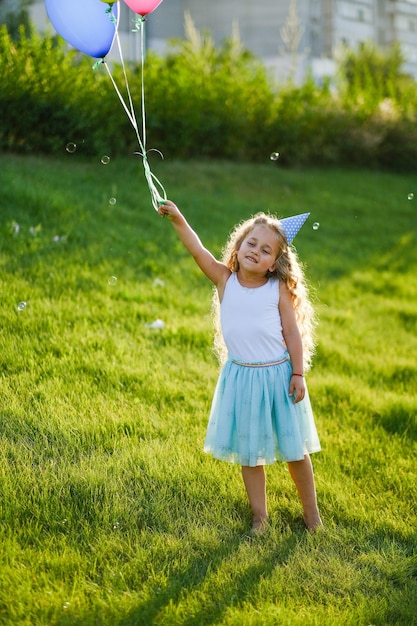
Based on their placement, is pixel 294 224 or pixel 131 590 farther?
→ pixel 294 224

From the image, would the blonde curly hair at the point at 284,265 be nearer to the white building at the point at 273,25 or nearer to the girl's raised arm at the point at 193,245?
the girl's raised arm at the point at 193,245

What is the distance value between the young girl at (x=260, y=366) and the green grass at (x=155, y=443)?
0.97 feet

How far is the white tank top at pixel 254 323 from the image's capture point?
2.86 metres

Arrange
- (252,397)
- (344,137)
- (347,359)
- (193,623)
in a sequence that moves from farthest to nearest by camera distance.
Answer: (344,137), (347,359), (252,397), (193,623)

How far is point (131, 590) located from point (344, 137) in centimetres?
1007

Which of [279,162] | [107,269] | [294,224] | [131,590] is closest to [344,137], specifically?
[279,162]

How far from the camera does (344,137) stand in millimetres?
11578

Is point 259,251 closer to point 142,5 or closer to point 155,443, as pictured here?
point 155,443

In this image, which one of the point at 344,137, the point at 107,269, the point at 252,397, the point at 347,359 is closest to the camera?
the point at 252,397

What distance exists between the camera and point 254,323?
286 centimetres

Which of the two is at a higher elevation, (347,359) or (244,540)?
(347,359)

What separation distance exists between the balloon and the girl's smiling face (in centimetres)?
118

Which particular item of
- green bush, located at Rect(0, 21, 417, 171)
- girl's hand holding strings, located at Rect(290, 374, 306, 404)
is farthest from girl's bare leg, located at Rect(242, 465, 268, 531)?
green bush, located at Rect(0, 21, 417, 171)

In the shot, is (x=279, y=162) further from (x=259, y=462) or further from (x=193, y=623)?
(x=193, y=623)
